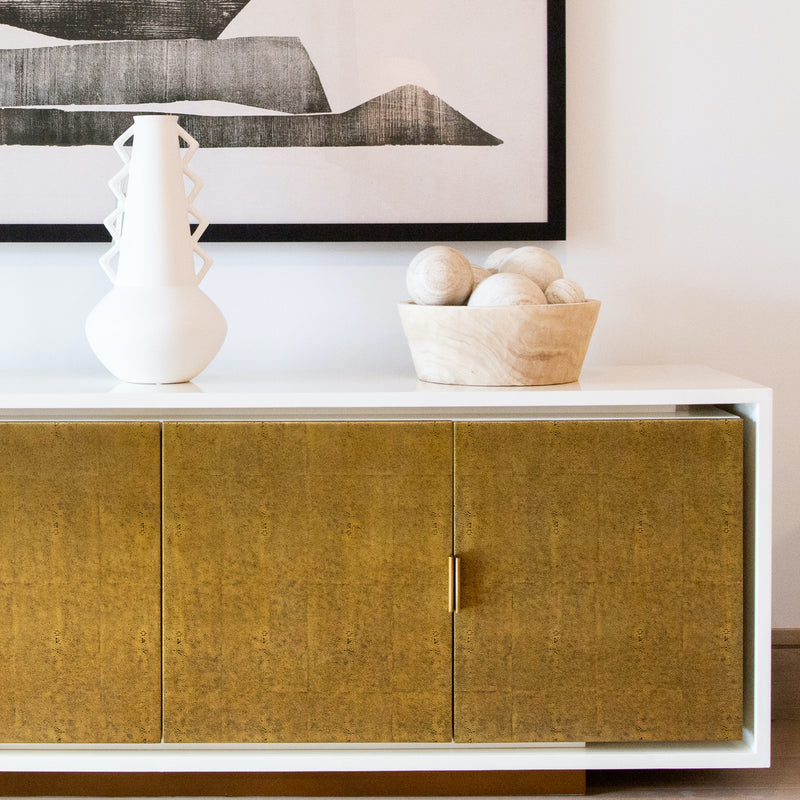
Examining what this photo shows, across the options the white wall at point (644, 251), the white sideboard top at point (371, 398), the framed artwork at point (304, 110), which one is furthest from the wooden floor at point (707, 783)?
the framed artwork at point (304, 110)

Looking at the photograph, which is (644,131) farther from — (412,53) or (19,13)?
(19,13)

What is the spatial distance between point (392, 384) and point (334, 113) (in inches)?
21.6

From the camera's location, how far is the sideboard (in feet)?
4.04

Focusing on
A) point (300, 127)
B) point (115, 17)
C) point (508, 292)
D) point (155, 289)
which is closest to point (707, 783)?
point (508, 292)

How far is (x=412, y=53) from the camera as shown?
159 cm

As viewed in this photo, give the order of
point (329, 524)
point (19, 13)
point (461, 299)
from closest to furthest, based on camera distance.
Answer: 1. point (329, 524)
2. point (461, 299)
3. point (19, 13)

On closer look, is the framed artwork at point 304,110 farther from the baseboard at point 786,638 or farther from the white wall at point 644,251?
the baseboard at point 786,638

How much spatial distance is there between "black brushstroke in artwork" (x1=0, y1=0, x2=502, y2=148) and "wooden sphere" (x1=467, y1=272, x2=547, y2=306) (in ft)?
1.38

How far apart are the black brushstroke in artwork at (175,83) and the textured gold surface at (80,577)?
626 mm

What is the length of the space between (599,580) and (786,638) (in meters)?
0.65

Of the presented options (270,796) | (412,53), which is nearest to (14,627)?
(270,796)

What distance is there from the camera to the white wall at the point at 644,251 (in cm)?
162

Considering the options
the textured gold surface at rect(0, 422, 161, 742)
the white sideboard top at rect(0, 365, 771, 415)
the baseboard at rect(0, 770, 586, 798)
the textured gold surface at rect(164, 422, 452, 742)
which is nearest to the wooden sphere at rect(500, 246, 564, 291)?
the white sideboard top at rect(0, 365, 771, 415)

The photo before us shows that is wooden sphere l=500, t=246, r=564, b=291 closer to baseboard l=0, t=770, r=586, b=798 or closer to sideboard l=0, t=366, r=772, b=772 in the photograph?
sideboard l=0, t=366, r=772, b=772
